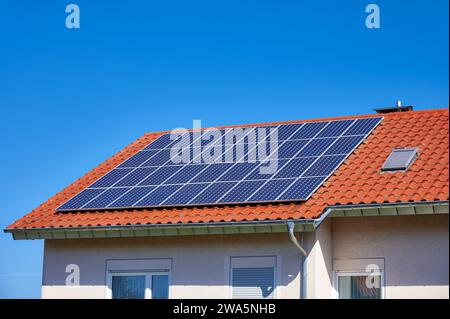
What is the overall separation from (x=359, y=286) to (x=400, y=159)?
288cm

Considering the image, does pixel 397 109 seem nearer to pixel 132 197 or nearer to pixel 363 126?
pixel 363 126

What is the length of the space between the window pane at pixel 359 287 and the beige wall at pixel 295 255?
224 mm

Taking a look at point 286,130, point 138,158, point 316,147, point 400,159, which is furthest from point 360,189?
point 138,158

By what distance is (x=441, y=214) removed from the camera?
15.7 meters

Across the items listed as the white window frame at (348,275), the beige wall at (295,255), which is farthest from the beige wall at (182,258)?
the white window frame at (348,275)

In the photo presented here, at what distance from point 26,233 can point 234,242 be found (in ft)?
15.1

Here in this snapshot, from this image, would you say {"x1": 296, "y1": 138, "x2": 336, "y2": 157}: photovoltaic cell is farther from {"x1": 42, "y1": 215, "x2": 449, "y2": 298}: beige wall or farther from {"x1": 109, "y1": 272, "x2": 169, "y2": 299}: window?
{"x1": 109, "y1": 272, "x2": 169, "y2": 299}: window

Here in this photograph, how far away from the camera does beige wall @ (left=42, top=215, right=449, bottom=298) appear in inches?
620

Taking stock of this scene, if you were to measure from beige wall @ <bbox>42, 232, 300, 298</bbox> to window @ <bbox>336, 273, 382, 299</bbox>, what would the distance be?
1.13 meters

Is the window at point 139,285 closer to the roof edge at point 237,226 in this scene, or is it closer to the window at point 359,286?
the roof edge at point 237,226

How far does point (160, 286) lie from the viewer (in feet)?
57.2

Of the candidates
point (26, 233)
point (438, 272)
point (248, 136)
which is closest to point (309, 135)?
point (248, 136)
